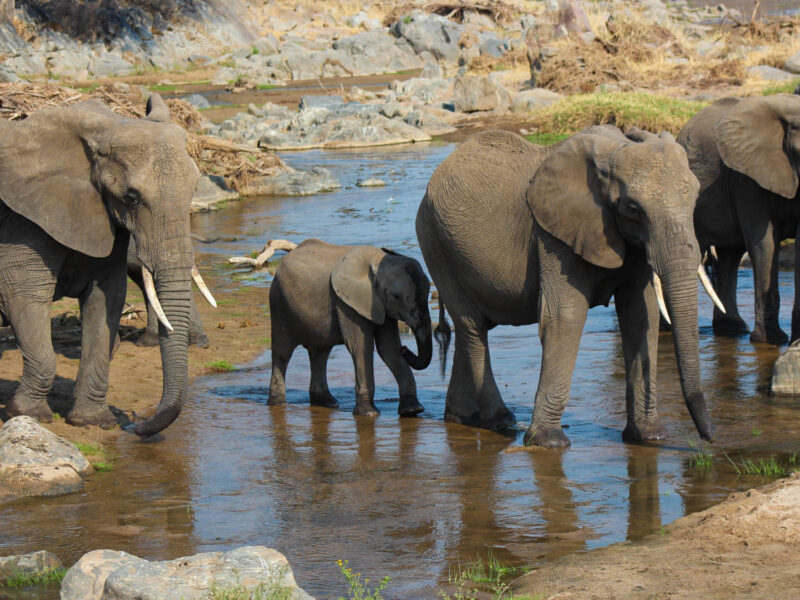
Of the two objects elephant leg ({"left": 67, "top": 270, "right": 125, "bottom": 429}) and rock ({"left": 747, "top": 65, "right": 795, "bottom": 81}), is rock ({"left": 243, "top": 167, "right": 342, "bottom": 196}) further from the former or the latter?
elephant leg ({"left": 67, "top": 270, "right": 125, "bottom": 429})

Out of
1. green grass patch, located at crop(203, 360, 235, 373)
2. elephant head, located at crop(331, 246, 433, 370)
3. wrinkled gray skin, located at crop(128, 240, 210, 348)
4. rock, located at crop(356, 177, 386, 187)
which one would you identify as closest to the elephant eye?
elephant head, located at crop(331, 246, 433, 370)

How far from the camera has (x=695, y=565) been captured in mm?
5074

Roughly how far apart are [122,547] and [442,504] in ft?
5.75

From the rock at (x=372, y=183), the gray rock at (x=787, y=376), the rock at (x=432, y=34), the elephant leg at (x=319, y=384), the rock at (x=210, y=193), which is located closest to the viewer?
the gray rock at (x=787, y=376)

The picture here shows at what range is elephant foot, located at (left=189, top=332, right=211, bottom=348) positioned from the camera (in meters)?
11.1

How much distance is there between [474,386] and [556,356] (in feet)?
3.74

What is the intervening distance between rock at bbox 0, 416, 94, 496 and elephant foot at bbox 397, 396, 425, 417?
2523 millimetres

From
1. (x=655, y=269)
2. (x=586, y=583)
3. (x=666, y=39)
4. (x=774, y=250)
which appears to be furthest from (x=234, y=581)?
(x=666, y=39)

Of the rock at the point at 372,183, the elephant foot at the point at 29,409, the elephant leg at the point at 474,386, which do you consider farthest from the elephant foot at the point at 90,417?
the rock at the point at 372,183

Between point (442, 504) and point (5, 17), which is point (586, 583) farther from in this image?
point (5, 17)

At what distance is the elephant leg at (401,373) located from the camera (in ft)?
29.1

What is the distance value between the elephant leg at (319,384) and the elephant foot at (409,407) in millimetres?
708

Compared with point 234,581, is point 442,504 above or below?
below

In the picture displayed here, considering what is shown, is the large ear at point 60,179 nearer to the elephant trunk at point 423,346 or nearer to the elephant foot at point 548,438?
the elephant trunk at point 423,346
